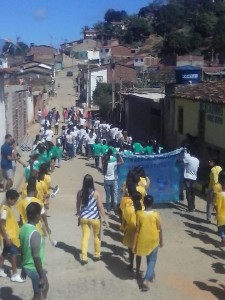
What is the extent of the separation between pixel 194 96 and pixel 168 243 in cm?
827

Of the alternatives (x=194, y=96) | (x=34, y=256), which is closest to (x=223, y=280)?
(x=34, y=256)

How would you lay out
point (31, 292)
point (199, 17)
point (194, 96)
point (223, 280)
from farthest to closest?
point (199, 17) < point (194, 96) < point (223, 280) < point (31, 292)

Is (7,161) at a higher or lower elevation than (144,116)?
lower

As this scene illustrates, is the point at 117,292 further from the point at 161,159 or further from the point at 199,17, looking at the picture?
the point at 199,17

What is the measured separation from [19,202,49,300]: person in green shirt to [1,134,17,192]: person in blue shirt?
713 centimetres

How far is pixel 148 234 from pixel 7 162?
264 inches

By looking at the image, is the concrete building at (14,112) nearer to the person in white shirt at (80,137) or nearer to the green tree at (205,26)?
the person in white shirt at (80,137)

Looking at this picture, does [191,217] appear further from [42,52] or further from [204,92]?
[42,52]

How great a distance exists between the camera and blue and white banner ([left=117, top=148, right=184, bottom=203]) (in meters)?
13.4

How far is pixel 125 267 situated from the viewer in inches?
349

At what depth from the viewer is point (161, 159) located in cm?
1354

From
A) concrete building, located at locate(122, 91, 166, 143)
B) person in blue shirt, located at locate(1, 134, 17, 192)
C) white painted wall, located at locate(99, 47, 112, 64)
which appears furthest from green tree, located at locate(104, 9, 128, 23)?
person in blue shirt, located at locate(1, 134, 17, 192)

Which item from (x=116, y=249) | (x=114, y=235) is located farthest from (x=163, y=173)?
(x=116, y=249)

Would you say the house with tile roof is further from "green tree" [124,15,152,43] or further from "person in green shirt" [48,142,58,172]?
"green tree" [124,15,152,43]
